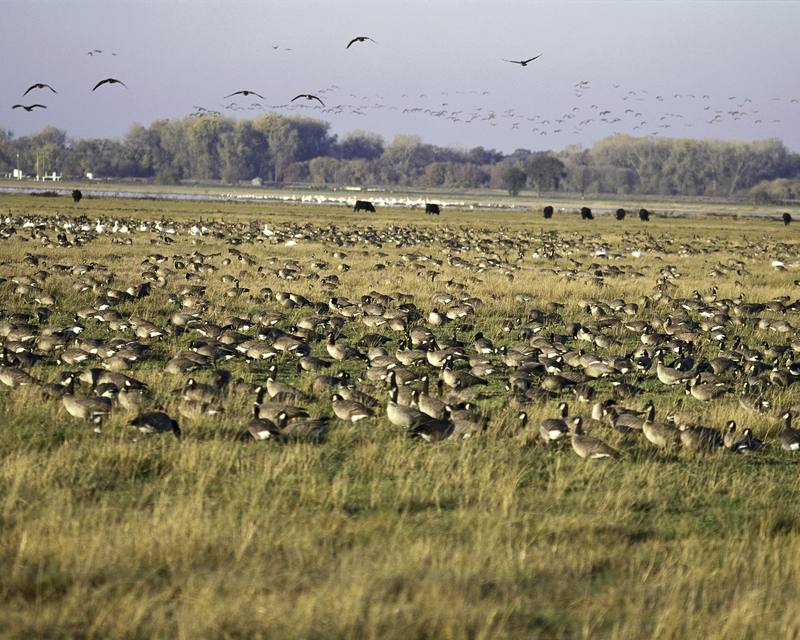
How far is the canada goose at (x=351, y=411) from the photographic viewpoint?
1250 cm

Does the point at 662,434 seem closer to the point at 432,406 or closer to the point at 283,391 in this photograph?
the point at 432,406

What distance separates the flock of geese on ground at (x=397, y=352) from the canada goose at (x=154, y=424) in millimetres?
22

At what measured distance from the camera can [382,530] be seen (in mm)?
8633

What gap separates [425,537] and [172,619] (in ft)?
8.29

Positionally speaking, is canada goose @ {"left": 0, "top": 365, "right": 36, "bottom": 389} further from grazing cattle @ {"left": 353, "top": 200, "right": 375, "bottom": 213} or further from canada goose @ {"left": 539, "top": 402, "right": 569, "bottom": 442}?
grazing cattle @ {"left": 353, "top": 200, "right": 375, "bottom": 213}

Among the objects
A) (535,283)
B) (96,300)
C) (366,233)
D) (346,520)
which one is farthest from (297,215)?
(346,520)

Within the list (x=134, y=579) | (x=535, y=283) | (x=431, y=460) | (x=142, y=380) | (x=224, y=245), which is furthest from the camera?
(x=224, y=245)

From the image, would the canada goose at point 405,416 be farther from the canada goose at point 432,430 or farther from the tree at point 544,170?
the tree at point 544,170

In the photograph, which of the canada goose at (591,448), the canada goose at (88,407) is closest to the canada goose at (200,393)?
the canada goose at (88,407)

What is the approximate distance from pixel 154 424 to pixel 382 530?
3729 millimetres

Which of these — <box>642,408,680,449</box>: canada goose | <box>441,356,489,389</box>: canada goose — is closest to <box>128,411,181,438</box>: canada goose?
<box>441,356,489,389</box>: canada goose

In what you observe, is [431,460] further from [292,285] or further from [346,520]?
[292,285]

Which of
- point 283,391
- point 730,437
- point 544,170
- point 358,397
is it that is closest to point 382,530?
point 358,397

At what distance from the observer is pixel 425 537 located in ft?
27.8
